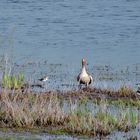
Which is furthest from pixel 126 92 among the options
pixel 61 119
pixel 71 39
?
pixel 71 39

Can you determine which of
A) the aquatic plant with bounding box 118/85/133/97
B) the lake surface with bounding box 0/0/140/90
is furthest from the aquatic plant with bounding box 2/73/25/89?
the aquatic plant with bounding box 118/85/133/97

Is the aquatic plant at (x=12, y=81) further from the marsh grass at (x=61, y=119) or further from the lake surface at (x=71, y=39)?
the marsh grass at (x=61, y=119)

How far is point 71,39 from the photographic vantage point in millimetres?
31609

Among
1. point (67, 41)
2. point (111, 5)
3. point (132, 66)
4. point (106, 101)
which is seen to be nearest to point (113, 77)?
point (132, 66)

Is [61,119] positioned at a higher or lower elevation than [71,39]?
higher

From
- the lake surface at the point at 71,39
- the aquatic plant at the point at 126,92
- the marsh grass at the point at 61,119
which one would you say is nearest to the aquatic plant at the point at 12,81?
the lake surface at the point at 71,39

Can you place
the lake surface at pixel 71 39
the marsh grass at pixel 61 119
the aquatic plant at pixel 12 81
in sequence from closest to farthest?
the marsh grass at pixel 61 119 → the aquatic plant at pixel 12 81 → the lake surface at pixel 71 39

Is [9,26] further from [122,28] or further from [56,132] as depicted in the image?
[56,132]

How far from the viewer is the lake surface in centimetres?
2188

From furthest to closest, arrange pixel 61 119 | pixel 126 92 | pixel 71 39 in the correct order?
pixel 71 39 < pixel 126 92 < pixel 61 119

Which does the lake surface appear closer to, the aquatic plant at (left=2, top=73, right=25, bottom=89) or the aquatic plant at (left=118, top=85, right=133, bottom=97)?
the aquatic plant at (left=2, top=73, right=25, bottom=89)

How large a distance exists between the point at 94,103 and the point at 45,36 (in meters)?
15.8

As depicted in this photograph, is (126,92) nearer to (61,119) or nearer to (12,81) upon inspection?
(12,81)

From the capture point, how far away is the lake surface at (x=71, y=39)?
71.8 ft
